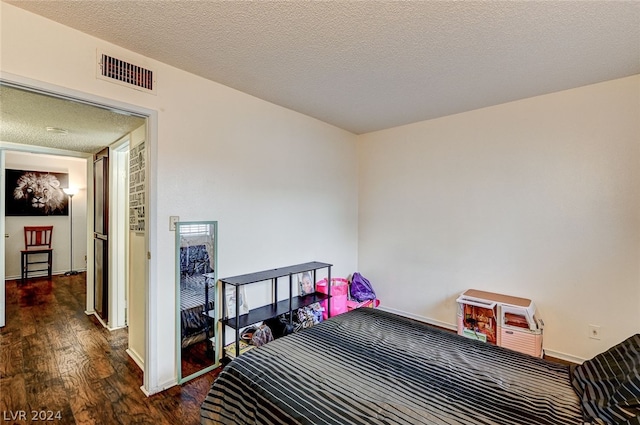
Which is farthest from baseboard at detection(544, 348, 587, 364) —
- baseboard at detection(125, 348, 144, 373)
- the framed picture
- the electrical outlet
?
the framed picture

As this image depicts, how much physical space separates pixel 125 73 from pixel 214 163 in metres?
0.87

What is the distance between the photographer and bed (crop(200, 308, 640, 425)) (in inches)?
45.9

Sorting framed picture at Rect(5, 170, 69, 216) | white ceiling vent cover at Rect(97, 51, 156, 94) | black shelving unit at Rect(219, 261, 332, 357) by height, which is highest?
white ceiling vent cover at Rect(97, 51, 156, 94)

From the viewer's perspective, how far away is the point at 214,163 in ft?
8.29

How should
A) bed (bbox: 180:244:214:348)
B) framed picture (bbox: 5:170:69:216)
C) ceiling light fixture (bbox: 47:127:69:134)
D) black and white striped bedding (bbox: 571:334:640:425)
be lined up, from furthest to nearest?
framed picture (bbox: 5:170:69:216)
ceiling light fixture (bbox: 47:127:69:134)
bed (bbox: 180:244:214:348)
black and white striped bedding (bbox: 571:334:640:425)

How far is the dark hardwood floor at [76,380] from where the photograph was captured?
1894 millimetres

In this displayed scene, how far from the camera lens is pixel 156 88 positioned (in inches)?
84.9

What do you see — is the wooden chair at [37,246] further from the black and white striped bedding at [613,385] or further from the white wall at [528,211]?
the black and white striped bedding at [613,385]

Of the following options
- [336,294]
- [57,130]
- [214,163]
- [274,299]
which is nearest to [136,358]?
[274,299]

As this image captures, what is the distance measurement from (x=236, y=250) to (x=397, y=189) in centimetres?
224

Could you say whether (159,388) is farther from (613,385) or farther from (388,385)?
(613,385)

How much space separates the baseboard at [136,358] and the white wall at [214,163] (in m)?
0.48

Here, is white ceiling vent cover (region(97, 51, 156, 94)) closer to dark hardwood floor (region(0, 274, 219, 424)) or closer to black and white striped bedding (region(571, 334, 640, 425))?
dark hardwood floor (region(0, 274, 219, 424))

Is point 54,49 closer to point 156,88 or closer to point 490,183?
point 156,88
